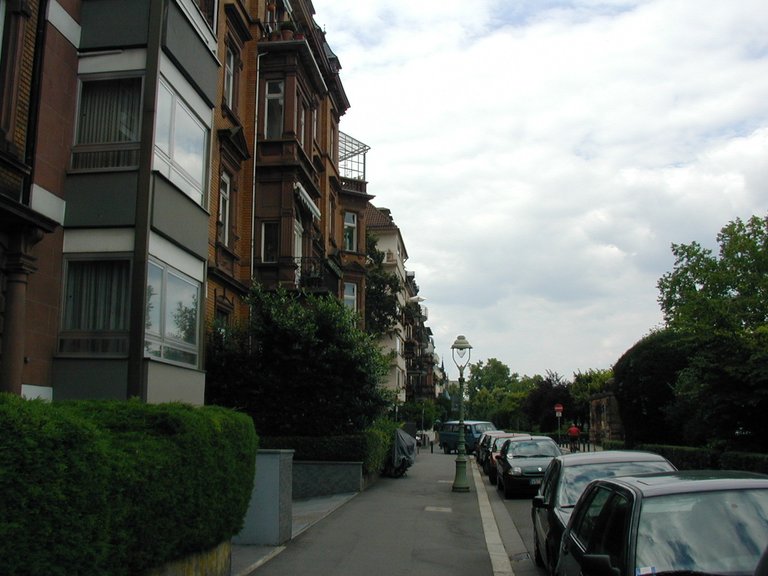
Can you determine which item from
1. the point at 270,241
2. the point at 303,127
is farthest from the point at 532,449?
the point at 303,127

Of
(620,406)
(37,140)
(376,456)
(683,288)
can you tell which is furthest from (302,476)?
(683,288)

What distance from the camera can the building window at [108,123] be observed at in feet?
39.1

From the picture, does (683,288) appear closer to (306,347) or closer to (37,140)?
(306,347)

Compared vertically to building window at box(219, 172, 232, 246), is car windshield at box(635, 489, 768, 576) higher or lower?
lower

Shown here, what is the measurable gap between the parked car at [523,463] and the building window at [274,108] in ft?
36.7

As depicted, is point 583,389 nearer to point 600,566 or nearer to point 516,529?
point 516,529

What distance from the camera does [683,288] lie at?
169 feet

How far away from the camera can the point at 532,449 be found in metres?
21.5

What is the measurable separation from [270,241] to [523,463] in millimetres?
9257

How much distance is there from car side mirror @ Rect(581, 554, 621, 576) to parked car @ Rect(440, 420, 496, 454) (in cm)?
3606

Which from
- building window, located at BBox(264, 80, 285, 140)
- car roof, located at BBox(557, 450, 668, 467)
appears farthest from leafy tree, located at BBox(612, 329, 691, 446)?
car roof, located at BBox(557, 450, 668, 467)

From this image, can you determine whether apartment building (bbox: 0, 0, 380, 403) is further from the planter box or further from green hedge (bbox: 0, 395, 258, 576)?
the planter box

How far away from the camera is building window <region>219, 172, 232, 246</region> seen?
64.1 ft

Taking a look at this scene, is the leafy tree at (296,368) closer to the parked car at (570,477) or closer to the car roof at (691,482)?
the parked car at (570,477)
